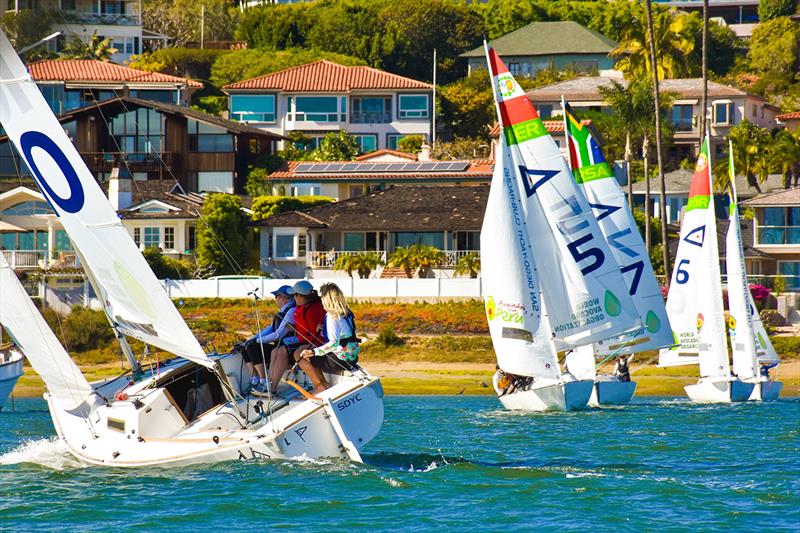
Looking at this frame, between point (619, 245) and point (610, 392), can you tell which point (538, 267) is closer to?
point (610, 392)

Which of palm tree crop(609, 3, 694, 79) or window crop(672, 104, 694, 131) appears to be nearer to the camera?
palm tree crop(609, 3, 694, 79)

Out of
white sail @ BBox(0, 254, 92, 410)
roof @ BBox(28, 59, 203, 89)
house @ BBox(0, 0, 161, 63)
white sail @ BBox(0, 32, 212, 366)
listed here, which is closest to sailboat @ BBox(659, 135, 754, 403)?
white sail @ BBox(0, 254, 92, 410)

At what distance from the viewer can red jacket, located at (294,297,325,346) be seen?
71.9 feet

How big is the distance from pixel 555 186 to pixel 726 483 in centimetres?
1372

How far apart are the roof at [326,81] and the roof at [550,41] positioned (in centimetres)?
1914

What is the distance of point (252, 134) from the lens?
7838 centimetres

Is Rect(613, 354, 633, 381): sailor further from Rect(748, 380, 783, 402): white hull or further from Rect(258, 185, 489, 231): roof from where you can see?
Rect(258, 185, 489, 231): roof

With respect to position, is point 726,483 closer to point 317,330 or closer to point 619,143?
point 317,330

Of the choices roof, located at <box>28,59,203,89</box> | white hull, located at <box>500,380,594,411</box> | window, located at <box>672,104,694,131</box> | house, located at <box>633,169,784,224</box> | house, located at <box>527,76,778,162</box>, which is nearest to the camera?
white hull, located at <box>500,380,594,411</box>

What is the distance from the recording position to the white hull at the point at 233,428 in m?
20.9

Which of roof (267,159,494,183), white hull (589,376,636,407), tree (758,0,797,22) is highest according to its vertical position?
tree (758,0,797,22)

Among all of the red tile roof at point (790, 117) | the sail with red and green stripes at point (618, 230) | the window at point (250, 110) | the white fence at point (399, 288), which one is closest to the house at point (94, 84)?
the window at point (250, 110)

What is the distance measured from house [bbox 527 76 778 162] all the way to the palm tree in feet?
6.36

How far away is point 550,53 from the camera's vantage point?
364 ft
